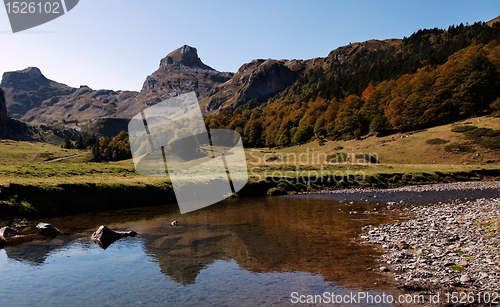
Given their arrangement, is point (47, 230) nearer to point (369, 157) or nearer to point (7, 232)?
point (7, 232)

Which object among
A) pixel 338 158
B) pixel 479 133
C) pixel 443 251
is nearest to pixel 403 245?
pixel 443 251

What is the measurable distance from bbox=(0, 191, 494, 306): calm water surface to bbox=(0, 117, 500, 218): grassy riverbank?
5.97 metres

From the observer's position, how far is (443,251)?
11.5m

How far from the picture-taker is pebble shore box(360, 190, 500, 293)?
29.6ft

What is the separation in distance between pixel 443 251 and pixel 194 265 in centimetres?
1121

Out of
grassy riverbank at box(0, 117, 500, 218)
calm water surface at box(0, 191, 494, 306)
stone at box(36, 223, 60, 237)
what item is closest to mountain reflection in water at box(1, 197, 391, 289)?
calm water surface at box(0, 191, 494, 306)

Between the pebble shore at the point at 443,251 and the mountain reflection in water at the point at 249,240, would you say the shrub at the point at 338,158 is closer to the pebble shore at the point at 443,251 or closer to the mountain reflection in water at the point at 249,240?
the mountain reflection in water at the point at 249,240

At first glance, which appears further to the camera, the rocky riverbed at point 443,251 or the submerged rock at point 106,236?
the submerged rock at point 106,236

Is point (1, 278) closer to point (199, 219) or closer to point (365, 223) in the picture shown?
point (199, 219)

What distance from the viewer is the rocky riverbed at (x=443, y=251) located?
8.98 metres

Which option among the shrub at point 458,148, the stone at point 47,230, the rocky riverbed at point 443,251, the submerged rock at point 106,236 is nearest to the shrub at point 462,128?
the shrub at point 458,148

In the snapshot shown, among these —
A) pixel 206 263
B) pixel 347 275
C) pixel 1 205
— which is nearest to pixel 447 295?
pixel 347 275

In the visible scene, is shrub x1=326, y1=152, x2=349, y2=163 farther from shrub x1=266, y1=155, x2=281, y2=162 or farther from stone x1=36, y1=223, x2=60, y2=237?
stone x1=36, y1=223, x2=60, y2=237

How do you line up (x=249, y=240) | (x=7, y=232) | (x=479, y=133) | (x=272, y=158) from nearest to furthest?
1. (x=249, y=240)
2. (x=7, y=232)
3. (x=479, y=133)
4. (x=272, y=158)
